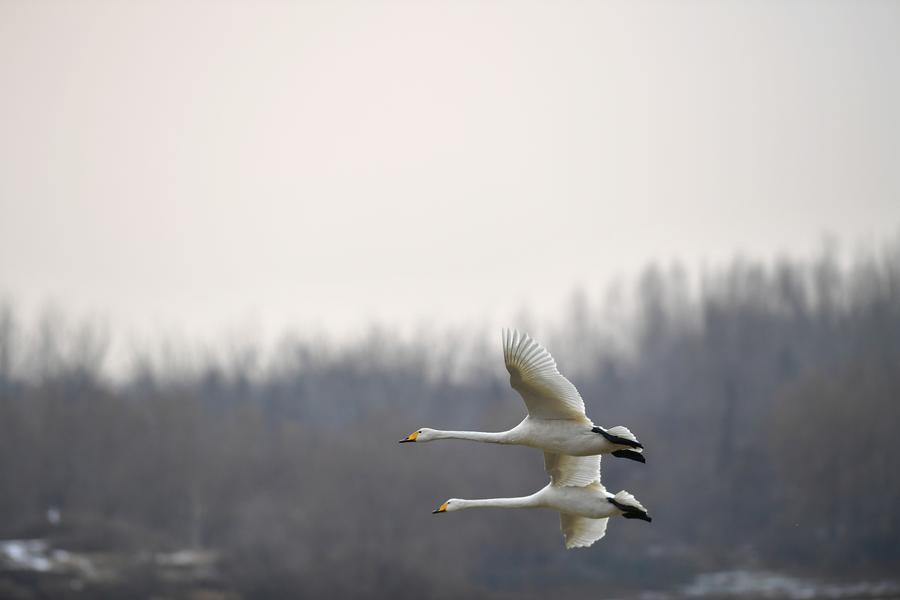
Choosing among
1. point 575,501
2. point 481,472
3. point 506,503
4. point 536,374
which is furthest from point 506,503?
point 481,472

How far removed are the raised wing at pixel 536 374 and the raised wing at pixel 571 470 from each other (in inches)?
51.2

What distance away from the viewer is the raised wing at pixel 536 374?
674 inches

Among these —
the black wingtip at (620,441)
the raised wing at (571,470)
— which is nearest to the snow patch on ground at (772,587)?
the raised wing at (571,470)

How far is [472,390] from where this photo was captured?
99750 millimetres

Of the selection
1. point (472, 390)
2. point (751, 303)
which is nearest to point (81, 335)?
point (472, 390)

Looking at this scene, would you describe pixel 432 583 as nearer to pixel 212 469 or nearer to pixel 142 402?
pixel 212 469

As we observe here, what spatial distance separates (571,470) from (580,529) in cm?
93

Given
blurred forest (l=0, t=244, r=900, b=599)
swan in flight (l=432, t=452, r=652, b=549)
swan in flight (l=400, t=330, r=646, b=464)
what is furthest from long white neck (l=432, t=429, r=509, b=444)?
blurred forest (l=0, t=244, r=900, b=599)

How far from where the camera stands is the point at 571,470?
18453 millimetres

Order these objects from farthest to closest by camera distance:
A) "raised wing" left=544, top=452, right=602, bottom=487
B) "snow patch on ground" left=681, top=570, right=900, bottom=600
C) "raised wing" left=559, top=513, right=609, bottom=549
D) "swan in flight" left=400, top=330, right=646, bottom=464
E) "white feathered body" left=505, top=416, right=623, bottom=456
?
"snow patch on ground" left=681, top=570, right=900, bottom=600
"raised wing" left=559, top=513, right=609, bottom=549
"raised wing" left=544, top=452, right=602, bottom=487
"white feathered body" left=505, top=416, right=623, bottom=456
"swan in flight" left=400, top=330, right=646, bottom=464

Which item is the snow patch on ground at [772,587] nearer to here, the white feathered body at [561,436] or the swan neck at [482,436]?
the white feathered body at [561,436]

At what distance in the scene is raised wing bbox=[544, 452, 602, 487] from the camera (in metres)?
18.4

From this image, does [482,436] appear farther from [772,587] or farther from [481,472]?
[481,472]

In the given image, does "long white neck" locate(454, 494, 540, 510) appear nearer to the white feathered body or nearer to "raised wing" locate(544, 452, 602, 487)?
"raised wing" locate(544, 452, 602, 487)
